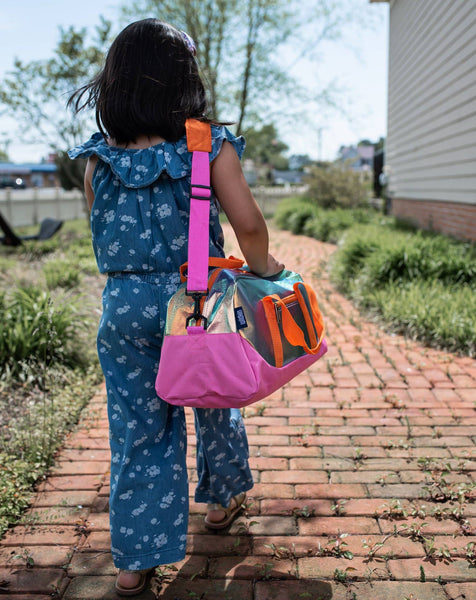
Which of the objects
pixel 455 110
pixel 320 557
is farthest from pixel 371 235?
pixel 320 557

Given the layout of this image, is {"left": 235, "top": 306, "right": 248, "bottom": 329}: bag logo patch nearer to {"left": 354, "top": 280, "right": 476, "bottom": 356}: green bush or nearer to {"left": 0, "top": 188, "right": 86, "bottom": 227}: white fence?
{"left": 354, "top": 280, "right": 476, "bottom": 356}: green bush

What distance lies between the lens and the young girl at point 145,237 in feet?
5.75

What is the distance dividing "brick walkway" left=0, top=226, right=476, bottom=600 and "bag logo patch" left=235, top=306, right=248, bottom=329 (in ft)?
3.13

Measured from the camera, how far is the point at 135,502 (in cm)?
191

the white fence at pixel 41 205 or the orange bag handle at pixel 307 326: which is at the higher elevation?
the white fence at pixel 41 205

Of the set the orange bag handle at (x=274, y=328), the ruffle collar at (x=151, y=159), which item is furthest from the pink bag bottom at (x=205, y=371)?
the ruffle collar at (x=151, y=159)

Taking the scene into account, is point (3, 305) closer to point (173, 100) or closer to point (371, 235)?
point (173, 100)

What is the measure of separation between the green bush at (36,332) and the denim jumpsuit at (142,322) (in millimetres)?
2140

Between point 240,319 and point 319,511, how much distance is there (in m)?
1.15

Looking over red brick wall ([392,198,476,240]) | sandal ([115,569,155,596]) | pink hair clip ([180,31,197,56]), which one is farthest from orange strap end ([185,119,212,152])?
red brick wall ([392,198,476,240])

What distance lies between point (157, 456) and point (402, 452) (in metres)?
1.48

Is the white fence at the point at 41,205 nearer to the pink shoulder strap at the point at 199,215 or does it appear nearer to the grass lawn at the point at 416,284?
the grass lawn at the point at 416,284

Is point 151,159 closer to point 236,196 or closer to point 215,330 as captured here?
point 236,196

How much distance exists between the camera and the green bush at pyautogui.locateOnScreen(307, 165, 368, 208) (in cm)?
1516
